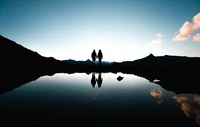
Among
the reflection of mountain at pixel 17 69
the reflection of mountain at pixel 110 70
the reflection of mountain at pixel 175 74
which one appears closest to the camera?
the reflection of mountain at pixel 175 74

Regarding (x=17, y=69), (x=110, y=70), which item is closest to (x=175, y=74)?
(x=110, y=70)

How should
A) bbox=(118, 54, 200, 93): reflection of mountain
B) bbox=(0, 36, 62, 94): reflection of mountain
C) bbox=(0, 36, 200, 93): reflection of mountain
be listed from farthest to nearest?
bbox=(0, 36, 200, 93): reflection of mountain, bbox=(0, 36, 62, 94): reflection of mountain, bbox=(118, 54, 200, 93): reflection of mountain

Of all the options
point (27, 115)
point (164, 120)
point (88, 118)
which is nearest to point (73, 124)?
point (88, 118)

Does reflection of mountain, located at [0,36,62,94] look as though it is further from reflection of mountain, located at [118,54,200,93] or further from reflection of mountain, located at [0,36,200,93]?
reflection of mountain, located at [118,54,200,93]

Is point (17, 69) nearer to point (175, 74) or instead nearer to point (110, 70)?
point (110, 70)

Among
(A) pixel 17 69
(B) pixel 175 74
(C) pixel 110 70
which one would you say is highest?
(A) pixel 17 69

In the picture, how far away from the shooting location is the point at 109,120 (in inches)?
361

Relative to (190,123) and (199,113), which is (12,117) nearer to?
(190,123)

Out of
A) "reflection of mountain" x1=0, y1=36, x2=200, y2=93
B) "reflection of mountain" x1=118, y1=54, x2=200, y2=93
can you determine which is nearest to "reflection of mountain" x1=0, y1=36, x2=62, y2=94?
"reflection of mountain" x1=0, y1=36, x2=200, y2=93

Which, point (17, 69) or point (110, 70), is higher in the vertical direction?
point (17, 69)

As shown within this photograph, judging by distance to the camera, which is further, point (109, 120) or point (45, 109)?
point (45, 109)

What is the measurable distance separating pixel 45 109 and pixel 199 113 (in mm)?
12834

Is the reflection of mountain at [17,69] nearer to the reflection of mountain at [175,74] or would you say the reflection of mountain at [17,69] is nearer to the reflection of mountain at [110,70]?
the reflection of mountain at [110,70]

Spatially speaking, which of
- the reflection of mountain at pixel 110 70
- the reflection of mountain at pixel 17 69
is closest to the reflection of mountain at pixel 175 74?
the reflection of mountain at pixel 110 70
